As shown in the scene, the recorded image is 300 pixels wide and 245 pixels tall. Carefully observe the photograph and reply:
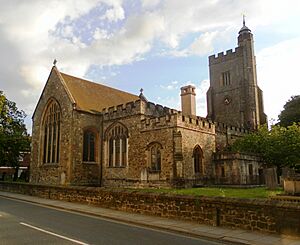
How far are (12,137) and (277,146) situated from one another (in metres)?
29.8

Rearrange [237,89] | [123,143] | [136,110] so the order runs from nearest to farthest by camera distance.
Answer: [136,110] < [123,143] < [237,89]

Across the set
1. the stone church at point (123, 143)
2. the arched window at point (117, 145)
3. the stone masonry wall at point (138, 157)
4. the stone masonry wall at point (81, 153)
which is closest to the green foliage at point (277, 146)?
the stone church at point (123, 143)

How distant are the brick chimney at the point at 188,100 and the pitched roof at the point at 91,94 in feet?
23.3

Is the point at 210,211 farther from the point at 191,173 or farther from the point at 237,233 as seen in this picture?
the point at 191,173

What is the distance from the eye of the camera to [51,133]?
29781 mm

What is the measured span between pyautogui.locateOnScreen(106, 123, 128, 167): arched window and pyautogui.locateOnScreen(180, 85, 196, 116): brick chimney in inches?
326

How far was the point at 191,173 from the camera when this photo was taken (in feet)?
78.9

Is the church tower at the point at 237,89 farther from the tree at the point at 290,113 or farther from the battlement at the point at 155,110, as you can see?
the battlement at the point at 155,110

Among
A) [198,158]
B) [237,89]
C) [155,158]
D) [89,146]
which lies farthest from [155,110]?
[237,89]

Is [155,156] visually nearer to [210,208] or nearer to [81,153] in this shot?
[81,153]

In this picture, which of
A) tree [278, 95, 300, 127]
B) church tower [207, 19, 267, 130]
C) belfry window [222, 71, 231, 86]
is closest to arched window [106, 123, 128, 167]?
church tower [207, 19, 267, 130]

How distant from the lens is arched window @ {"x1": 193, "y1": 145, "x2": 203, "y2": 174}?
2480 cm

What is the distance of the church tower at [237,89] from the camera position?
44.1 m

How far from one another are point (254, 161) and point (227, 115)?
66.9 feet
